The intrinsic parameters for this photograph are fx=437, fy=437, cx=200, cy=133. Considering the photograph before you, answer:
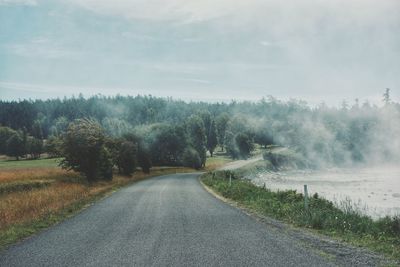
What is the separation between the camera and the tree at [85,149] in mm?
43438

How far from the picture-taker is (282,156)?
10231cm

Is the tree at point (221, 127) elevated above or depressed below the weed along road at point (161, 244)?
above

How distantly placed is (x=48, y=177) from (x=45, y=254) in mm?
32471

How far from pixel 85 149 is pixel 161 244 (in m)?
33.2

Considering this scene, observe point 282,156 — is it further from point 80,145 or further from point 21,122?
point 21,122

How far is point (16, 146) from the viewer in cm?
12912

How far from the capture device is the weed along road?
33.1 feet

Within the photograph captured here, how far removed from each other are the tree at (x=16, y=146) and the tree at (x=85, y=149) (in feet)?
303

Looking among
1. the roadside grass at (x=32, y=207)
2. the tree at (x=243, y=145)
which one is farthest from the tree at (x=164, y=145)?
the roadside grass at (x=32, y=207)

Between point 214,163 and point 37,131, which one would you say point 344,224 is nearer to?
point 214,163

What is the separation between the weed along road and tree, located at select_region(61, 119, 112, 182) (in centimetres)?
2590

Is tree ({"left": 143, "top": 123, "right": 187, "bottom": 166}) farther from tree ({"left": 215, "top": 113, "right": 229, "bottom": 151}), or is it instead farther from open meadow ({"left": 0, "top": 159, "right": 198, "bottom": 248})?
tree ({"left": 215, "top": 113, "right": 229, "bottom": 151})

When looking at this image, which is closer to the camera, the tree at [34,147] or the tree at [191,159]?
the tree at [191,159]

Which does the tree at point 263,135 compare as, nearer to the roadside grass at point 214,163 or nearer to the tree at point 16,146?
the roadside grass at point 214,163
